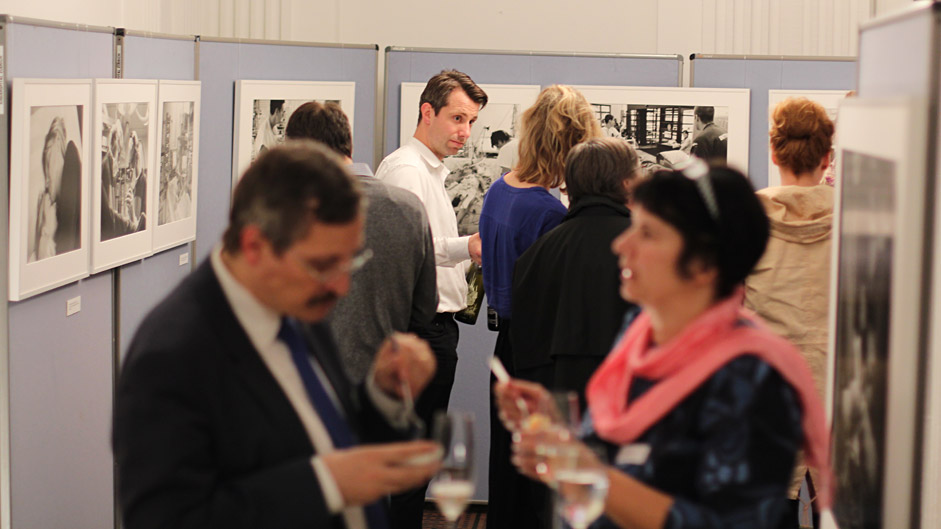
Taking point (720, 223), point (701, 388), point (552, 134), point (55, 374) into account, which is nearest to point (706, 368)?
point (701, 388)

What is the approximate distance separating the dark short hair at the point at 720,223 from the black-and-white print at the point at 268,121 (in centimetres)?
402

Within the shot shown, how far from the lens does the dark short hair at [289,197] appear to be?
1.72 meters

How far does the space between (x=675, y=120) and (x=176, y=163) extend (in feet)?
8.53

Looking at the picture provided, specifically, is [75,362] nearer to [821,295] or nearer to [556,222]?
[556,222]

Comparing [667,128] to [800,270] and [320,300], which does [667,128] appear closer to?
[800,270]

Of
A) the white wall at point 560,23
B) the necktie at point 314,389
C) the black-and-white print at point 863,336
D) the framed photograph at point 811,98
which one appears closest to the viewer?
the necktie at point 314,389

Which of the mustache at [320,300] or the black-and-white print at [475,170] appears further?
the black-and-white print at [475,170]

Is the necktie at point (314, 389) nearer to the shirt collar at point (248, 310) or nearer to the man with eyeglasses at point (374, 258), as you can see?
the shirt collar at point (248, 310)

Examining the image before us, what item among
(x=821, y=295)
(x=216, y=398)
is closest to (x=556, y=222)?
(x=821, y=295)

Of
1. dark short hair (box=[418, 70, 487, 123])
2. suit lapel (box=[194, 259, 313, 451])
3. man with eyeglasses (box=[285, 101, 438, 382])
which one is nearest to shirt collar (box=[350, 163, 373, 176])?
man with eyeglasses (box=[285, 101, 438, 382])

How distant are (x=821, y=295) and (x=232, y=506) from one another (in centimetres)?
269

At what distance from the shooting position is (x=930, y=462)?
6.16 ft

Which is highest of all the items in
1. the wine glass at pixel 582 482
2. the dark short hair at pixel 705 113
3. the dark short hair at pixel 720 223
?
the dark short hair at pixel 705 113

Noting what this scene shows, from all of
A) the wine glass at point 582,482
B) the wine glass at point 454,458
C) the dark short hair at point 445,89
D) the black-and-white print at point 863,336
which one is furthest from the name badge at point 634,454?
the dark short hair at point 445,89
